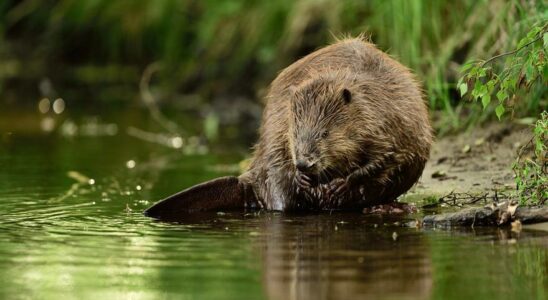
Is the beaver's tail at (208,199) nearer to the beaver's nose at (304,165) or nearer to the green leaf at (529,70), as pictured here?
the beaver's nose at (304,165)

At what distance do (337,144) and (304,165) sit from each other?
0.23 metres

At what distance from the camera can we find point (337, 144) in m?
5.30

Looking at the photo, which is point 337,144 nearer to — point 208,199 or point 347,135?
point 347,135

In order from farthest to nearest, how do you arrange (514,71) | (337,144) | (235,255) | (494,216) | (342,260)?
(337,144), (514,71), (494,216), (235,255), (342,260)

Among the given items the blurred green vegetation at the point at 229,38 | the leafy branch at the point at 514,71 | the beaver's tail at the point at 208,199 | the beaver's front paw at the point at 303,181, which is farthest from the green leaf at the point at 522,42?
the beaver's tail at the point at 208,199

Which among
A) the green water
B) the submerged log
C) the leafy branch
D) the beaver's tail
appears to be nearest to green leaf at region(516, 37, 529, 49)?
the leafy branch

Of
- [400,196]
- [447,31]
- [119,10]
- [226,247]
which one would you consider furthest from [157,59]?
[226,247]

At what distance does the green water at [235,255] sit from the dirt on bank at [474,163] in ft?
3.03

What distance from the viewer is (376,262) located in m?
3.93

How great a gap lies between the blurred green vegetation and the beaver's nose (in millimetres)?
1483

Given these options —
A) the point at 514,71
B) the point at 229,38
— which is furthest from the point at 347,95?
the point at 229,38

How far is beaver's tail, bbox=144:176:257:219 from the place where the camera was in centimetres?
532

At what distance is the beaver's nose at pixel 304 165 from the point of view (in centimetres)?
514

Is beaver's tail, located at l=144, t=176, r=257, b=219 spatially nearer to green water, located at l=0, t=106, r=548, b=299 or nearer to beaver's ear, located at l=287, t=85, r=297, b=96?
green water, located at l=0, t=106, r=548, b=299
